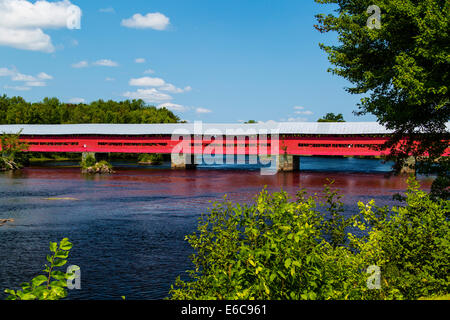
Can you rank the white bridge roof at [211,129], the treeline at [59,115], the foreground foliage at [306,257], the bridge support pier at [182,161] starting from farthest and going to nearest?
the treeline at [59,115]
the bridge support pier at [182,161]
the white bridge roof at [211,129]
the foreground foliage at [306,257]

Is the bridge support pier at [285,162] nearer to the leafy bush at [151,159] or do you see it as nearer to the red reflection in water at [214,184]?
the red reflection in water at [214,184]

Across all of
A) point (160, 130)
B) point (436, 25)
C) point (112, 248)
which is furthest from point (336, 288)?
point (160, 130)

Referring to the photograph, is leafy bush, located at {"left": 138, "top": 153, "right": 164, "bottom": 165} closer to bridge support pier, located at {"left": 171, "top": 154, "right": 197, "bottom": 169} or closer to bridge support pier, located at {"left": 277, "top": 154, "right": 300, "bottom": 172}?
bridge support pier, located at {"left": 171, "top": 154, "right": 197, "bottom": 169}

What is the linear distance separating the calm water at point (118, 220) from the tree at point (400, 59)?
22.0 feet

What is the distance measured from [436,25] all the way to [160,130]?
5212cm

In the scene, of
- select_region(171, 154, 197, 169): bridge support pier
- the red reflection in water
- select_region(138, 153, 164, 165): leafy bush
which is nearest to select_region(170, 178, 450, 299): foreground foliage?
the red reflection in water

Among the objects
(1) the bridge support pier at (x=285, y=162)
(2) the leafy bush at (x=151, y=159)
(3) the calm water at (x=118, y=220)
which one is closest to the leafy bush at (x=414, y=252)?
(3) the calm water at (x=118, y=220)

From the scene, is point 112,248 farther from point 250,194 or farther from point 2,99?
point 2,99

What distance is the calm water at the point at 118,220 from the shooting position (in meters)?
16.1

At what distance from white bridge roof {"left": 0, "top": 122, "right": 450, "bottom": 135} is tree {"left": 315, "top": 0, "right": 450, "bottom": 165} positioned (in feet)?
123

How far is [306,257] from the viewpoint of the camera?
759 cm

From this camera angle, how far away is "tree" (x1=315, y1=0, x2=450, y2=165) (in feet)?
46.2

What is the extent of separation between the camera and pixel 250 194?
37.9 m
